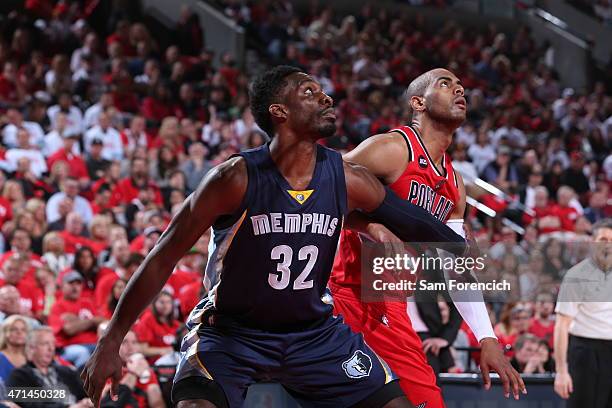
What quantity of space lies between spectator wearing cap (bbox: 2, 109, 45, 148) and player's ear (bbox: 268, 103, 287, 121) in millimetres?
7773

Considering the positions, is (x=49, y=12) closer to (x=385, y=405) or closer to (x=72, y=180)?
(x=72, y=180)

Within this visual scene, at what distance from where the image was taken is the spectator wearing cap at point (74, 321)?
8125mm

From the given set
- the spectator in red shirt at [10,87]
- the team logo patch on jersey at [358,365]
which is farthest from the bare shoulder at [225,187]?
the spectator in red shirt at [10,87]

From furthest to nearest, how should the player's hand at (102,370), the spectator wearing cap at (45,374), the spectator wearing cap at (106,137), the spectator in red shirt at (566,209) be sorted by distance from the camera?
the spectator in red shirt at (566,209) < the spectator wearing cap at (106,137) < the spectator wearing cap at (45,374) < the player's hand at (102,370)

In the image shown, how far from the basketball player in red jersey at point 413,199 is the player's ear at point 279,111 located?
2.56 feet

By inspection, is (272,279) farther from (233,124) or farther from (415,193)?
(233,124)

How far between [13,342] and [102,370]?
11.8ft

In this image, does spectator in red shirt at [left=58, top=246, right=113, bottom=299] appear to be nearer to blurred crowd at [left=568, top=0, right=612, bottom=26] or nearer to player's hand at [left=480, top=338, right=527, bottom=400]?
player's hand at [left=480, top=338, right=527, bottom=400]

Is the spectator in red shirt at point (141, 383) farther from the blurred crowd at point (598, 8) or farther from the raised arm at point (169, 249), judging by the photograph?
the blurred crowd at point (598, 8)

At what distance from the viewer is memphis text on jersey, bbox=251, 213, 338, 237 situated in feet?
13.0

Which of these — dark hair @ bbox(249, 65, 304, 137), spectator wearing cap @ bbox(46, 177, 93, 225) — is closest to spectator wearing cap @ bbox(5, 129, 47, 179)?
spectator wearing cap @ bbox(46, 177, 93, 225)

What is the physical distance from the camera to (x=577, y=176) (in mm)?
14500

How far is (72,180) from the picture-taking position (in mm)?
10516

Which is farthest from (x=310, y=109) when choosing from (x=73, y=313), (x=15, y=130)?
(x=15, y=130)
